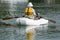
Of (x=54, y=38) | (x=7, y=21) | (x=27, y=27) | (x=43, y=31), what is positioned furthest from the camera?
(x=7, y=21)

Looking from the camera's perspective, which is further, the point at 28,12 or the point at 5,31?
the point at 28,12

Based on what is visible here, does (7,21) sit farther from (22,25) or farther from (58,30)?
(58,30)

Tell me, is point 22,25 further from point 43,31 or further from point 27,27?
point 43,31

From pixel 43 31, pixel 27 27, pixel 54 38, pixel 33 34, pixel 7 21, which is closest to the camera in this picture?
pixel 54 38

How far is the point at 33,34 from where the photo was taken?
75.6ft

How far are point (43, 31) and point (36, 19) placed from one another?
2940 millimetres

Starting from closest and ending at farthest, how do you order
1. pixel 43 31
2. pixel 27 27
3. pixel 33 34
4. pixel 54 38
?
pixel 54 38 → pixel 33 34 → pixel 43 31 → pixel 27 27

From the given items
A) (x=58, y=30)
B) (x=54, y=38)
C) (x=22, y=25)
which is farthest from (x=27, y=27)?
(x=54, y=38)

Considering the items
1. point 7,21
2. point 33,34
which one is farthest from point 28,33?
point 7,21

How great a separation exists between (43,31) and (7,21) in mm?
5679

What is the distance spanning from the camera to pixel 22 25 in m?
27.1

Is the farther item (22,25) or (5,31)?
(22,25)

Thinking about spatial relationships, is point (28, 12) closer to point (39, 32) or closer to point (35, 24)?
point (35, 24)

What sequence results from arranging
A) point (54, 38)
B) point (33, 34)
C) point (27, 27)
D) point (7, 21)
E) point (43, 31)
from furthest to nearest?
1. point (7, 21)
2. point (27, 27)
3. point (43, 31)
4. point (33, 34)
5. point (54, 38)
